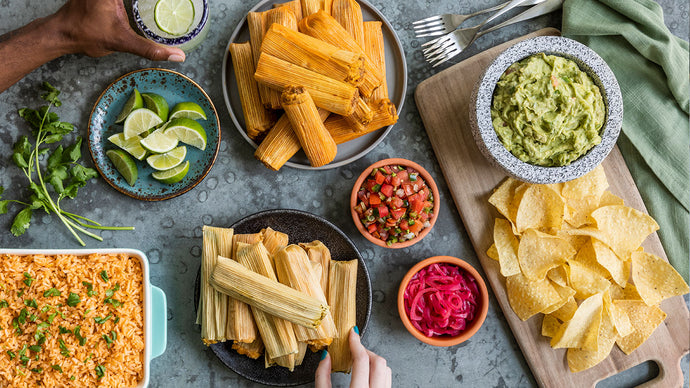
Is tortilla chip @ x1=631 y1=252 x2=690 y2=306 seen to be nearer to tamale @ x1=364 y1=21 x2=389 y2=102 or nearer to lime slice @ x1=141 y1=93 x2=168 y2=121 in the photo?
tamale @ x1=364 y1=21 x2=389 y2=102

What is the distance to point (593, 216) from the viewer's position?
2299 mm

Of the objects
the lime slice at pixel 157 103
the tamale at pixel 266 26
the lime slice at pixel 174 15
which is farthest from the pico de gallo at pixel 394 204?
the lime slice at pixel 174 15

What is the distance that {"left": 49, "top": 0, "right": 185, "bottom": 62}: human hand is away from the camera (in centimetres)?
211

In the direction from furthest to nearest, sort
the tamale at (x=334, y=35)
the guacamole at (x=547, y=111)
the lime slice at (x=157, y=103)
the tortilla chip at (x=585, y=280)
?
the tortilla chip at (x=585, y=280)
the lime slice at (x=157, y=103)
the tamale at (x=334, y=35)
the guacamole at (x=547, y=111)

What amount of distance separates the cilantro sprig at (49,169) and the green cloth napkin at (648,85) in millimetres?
2292

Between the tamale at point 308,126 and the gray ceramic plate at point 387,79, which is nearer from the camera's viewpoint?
the tamale at point 308,126

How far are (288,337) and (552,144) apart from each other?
132cm

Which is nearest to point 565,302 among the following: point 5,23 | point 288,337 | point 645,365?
point 645,365

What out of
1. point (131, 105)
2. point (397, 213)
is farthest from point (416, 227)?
point (131, 105)

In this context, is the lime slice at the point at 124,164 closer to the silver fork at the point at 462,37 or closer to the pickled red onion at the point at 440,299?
the pickled red onion at the point at 440,299

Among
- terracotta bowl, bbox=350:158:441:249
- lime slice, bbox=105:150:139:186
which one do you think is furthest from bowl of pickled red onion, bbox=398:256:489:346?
lime slice, bbox=105:150:139:186

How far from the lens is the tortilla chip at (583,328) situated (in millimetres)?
2279

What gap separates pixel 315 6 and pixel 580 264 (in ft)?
5.42

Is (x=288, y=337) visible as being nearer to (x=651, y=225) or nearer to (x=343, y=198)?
(x=343, y=198)
